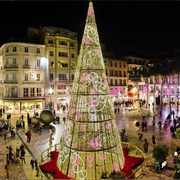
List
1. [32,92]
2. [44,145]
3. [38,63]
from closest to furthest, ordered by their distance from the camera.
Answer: [44,145] < [32,92] < [38,63]

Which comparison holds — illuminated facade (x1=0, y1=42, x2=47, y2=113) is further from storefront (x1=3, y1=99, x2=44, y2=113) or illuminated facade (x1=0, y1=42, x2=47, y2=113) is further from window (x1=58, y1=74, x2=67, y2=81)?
window (x1=58, y1=74, x2=67, y2=81)

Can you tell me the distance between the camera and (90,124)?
12.4 meters

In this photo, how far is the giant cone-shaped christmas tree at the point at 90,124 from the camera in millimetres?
11656

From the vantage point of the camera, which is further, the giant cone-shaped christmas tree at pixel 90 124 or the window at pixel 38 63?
the window at pixel 38 63

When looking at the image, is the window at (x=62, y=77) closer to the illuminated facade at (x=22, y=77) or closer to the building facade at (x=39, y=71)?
the building facade at (x=39, y=71)

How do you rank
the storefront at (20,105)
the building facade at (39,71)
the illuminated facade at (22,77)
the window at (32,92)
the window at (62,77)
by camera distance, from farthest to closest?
the window at (62,77)
the window at (32,92)
the building facade at (39,71)
the illuminated facade at (22,77)
the storefront at (20,105)

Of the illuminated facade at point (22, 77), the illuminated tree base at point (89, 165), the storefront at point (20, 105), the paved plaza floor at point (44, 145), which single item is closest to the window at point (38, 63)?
the illuminated facade at point (22, 77)

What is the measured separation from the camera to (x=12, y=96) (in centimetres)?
4212

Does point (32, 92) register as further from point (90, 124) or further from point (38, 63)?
point (90, 124)

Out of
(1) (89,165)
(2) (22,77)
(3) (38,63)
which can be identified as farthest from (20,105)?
(1) (89,165)

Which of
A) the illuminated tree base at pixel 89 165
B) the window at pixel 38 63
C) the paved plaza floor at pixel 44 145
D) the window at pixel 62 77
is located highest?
the window at pixel 38 63

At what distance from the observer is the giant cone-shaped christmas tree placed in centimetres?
1166

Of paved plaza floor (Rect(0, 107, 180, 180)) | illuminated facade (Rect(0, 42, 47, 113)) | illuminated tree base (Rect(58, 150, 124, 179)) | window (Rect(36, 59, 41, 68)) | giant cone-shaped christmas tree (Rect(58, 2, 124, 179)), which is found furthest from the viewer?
window (Rect(36, 59, 41, 68))

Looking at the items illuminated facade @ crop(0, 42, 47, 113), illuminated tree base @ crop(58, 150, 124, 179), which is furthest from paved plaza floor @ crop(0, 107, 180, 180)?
illuminated facade @ crop(0, 42, 47, 113)
